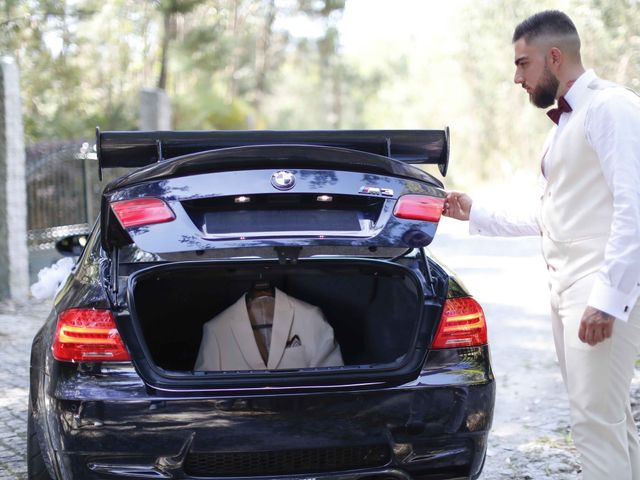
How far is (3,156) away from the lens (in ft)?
31.7

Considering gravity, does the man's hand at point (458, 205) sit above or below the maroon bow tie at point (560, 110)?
below

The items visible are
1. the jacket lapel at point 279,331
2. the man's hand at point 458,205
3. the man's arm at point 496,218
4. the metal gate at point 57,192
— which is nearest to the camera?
the jacket lapel at point 279,331

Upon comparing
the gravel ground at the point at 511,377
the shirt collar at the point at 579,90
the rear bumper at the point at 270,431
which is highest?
the shirt collar at the point at 579,90

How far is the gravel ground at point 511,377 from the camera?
4594 millimetres

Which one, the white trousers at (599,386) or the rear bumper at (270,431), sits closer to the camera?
the rear bumper at (270,431)

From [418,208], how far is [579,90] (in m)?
0.76

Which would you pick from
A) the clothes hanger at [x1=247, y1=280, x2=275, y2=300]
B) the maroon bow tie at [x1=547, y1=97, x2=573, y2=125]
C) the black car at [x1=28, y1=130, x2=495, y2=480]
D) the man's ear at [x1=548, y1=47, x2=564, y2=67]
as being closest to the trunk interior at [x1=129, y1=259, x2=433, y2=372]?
the clothes hanger at [x1=247, y1=280, x2=275, y2=300]

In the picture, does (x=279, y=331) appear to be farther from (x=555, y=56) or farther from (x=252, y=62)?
(x=252, y=62)

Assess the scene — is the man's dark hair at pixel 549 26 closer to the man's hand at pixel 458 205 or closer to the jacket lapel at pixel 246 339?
the man's hand at pixel 458 205

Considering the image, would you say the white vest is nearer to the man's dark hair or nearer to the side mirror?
the man's dark hair

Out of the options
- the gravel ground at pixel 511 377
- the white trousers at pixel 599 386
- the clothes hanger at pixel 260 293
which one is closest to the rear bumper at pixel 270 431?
the white trousers at pixel 599 386

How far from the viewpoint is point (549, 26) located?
3100 millimetres

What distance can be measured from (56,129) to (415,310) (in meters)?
16.0

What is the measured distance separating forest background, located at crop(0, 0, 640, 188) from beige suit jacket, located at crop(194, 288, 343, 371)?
424 inches
